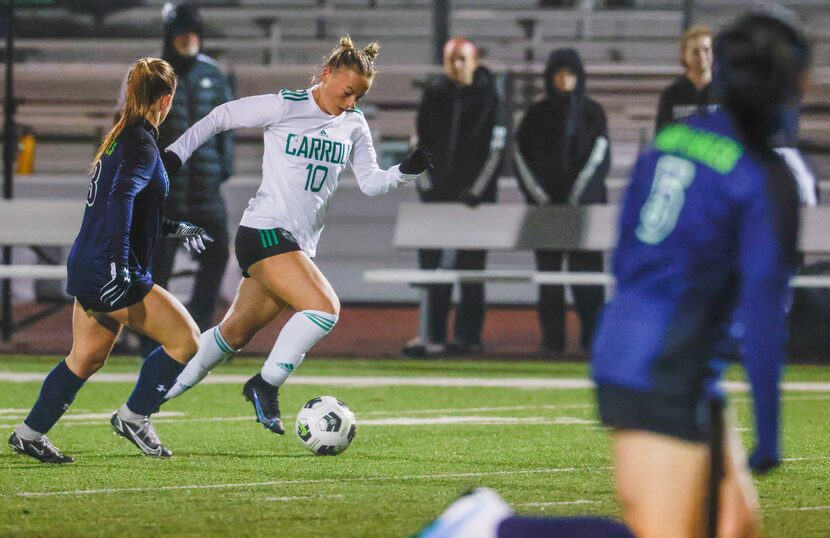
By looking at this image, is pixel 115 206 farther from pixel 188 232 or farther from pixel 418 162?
pixel 418 162

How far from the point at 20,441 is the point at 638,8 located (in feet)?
66.2

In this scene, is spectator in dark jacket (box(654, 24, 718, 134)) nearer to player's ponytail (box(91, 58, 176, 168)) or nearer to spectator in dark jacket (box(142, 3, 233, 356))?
spectator in dark jacket (box(142, 3, 233, 356))

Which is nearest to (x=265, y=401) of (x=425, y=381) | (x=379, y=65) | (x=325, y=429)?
(x=325, y=429)

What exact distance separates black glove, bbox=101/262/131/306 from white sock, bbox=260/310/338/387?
44.3 inches

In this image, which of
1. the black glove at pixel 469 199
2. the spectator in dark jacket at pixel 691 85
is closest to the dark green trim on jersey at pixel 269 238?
the spectator in dark jacket at pixel 691 85

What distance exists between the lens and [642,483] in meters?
3.64

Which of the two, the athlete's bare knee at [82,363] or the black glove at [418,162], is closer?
the athlete's bare knee at [82,363]

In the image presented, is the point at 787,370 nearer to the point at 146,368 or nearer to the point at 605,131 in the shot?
the point at 605,131

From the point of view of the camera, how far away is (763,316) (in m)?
3.56

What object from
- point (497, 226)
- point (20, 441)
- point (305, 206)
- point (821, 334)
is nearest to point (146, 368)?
point (20, 441)

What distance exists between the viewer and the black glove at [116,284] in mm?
7242

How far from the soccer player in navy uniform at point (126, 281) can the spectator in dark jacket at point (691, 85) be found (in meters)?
5.82

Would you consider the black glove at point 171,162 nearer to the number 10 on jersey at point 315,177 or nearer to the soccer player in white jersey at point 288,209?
the soccer player in white jersey at point 288,209

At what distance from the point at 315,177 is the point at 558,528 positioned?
479 cm
